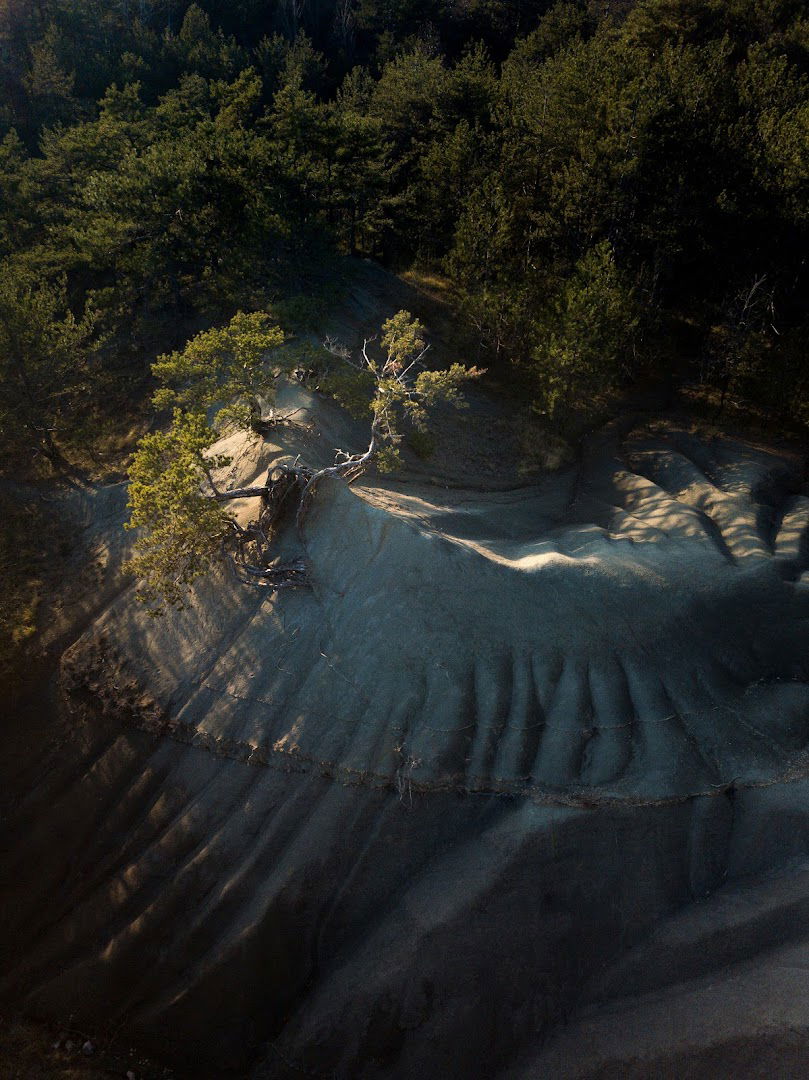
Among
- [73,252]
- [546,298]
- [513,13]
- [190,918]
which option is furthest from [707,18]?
[190,918]

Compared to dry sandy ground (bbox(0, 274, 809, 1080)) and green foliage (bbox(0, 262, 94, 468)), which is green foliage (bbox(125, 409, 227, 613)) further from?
green foliage (bbox(0, 262, 94, 468))

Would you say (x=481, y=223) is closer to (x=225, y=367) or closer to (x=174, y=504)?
(x=225, y=367)

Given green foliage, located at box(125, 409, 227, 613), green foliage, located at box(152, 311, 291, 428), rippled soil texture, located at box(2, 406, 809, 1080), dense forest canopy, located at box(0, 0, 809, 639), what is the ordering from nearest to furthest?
rippled soil texture, located at box(2, 406, 809, 1080), green foliage, located at box(125, 409, 227, 613), green foliage, located at box(152, 311, 291, 428), dense forest canopy, located at box(0, 0, 809, 639)

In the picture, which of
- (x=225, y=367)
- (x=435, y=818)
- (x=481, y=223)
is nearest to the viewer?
(x=435, y=818)

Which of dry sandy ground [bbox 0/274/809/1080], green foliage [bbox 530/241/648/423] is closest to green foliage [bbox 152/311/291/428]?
dry sandy ground [bbox 0/274/809/1080]

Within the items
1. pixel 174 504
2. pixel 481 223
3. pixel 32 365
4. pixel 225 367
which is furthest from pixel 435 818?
pixel 481 223
